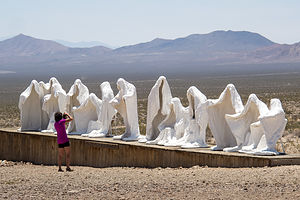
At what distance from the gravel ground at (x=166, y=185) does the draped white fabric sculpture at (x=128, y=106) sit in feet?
12.9

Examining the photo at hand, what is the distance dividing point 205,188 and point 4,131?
35.1 ft

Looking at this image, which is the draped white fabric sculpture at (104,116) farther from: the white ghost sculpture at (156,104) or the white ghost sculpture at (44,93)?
the white ghost sculpture at (44,93)

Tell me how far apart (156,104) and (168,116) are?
0.42m

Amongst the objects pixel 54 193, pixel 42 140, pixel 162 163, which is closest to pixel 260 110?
pixel 162 163

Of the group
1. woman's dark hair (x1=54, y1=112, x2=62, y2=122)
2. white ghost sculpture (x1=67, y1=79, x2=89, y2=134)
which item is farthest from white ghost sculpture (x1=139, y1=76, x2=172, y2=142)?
woman's dark hair (x1=54, y1=112, x2=62, y2=122)

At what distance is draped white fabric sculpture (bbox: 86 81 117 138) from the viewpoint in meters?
17.0

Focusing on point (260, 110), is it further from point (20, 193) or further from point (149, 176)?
point (20, 193)

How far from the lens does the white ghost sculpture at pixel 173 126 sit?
15.3m

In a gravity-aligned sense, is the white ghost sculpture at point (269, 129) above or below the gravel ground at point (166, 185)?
above

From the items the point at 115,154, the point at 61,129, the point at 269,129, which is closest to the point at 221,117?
the point at 269,129

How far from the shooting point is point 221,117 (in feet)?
47.8

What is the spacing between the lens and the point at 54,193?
10219 millimetres

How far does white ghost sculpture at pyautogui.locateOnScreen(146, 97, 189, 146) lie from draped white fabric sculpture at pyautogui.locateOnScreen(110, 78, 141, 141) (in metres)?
0.97

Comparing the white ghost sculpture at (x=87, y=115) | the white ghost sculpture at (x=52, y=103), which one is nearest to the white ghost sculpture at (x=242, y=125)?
the white ghost sculpture at (x=87, y=115)
